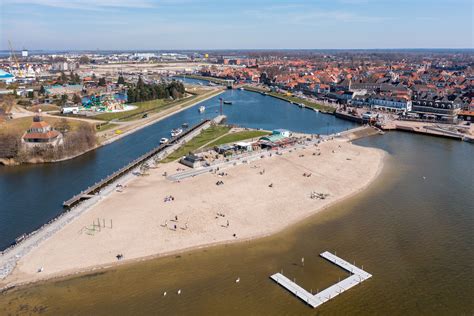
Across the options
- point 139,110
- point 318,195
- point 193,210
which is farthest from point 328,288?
point 139,110

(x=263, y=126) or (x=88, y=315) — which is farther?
(x=263, y=126)

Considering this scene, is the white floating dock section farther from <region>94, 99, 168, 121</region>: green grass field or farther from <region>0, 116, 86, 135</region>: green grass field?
<region>94, 99, 168, 121</region>: green grass field

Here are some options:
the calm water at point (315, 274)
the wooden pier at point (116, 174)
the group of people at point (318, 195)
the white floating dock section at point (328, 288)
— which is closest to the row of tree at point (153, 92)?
the wooden pier at point (116, 174)

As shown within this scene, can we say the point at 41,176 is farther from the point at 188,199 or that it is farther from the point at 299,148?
the point at 299,148

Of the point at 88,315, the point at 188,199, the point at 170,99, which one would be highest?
the point at 170,99

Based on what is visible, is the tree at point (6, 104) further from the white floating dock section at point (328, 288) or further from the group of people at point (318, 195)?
the white floating dock section at point (328, 288)

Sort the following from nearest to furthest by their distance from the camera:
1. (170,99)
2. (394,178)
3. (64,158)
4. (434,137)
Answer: (394,178) < (64,158) < (434,137) < (170,99)

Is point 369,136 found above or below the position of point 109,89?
below

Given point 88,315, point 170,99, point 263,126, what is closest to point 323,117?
point 263,126

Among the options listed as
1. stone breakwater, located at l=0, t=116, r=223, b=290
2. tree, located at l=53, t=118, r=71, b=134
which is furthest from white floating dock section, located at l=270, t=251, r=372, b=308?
tree, located at l=53, t=118, r=71, b=134
